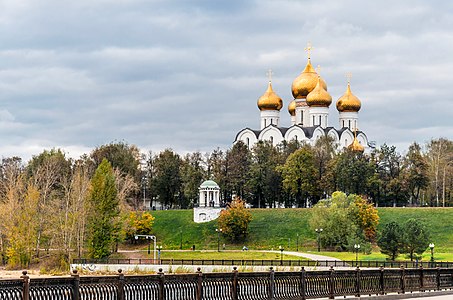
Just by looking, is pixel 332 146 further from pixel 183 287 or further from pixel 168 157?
pixel 183 287

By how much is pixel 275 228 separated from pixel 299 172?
818 cm

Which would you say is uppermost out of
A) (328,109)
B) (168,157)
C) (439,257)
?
(328,109)

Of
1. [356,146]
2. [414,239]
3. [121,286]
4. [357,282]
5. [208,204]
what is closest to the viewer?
[121,286]

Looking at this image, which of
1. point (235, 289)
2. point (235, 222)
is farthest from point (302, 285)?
point (235, 222)

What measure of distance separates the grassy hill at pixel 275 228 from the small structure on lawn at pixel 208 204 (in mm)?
1103

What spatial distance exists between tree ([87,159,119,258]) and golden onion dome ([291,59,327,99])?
4992 centimetres

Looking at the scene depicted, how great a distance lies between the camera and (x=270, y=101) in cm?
12050

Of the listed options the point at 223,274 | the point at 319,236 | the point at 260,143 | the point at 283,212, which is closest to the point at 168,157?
the point at 260,143

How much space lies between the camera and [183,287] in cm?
2030

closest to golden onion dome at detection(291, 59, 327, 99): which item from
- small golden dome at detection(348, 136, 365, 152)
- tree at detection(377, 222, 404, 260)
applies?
small golden dome at detection(348, 136, 365, 152)

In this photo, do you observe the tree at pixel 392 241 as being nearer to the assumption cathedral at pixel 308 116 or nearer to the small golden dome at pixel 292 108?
the assumption cathedral at pixel 308 116

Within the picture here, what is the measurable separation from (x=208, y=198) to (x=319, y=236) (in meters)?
20.9

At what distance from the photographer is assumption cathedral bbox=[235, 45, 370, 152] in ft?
379

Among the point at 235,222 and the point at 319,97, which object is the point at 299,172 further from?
the point at 319,97
